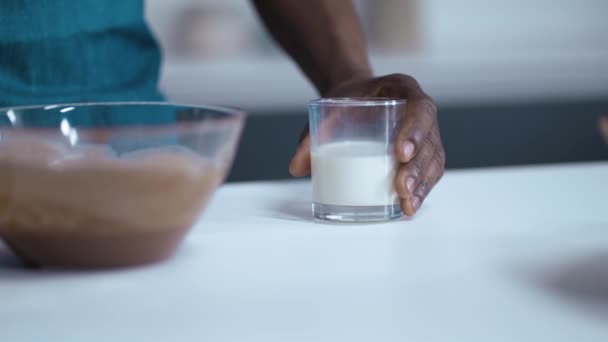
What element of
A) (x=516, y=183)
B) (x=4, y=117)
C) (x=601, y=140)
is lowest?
(x=601, y=140)

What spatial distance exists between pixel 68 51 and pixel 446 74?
1.61 m

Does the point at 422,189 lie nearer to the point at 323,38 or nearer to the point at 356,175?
the point at 356,175

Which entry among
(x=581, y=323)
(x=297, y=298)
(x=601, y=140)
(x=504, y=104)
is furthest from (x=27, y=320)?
(x=601, y=140)

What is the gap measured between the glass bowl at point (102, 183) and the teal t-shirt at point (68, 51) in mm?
425

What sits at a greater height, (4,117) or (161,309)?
(4,117)

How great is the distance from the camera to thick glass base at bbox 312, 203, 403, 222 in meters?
0.72

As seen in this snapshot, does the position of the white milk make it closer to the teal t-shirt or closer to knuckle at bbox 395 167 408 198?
knuckle at bbox 395 167 408 198

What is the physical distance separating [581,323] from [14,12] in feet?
2.53

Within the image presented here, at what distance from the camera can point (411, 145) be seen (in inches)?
28.2

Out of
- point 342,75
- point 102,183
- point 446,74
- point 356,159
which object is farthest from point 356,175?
point 446,74

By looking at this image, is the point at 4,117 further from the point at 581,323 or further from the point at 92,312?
the point at 581,323

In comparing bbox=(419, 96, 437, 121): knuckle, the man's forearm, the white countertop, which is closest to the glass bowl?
the white countertop

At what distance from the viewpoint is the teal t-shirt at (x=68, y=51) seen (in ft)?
3.22

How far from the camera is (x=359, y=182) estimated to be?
0.71 metres
